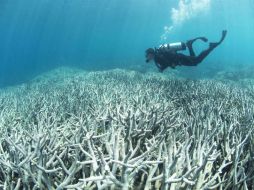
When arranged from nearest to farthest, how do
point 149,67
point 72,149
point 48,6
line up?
1. point 72,149
2. point 149,67
3. point 48,6

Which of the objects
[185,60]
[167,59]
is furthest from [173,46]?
[185,60]

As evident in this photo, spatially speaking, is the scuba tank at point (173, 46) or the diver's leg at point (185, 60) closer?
the scuba tank at point (173, 46)

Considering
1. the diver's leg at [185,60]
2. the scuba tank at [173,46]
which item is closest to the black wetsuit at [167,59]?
the diver's leg at [185,60]

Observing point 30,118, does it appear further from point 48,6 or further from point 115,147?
point 48,6

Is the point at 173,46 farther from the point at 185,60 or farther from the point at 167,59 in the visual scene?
the point at 185,60

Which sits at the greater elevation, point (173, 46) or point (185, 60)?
point (173, 46)

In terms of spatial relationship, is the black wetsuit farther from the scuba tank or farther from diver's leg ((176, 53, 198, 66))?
the scuba tank

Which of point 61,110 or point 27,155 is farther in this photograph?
point 61,110

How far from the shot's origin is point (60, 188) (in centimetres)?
235

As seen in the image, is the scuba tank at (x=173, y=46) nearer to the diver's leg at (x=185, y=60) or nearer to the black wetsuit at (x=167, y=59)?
the black wetsuit at (x=167, y=59)

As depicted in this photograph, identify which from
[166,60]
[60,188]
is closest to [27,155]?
[60,188]

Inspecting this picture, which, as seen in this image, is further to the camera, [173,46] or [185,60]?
[185,60]

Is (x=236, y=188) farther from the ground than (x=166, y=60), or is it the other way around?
(x=166, y=60)

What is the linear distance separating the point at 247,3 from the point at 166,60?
68077mm
